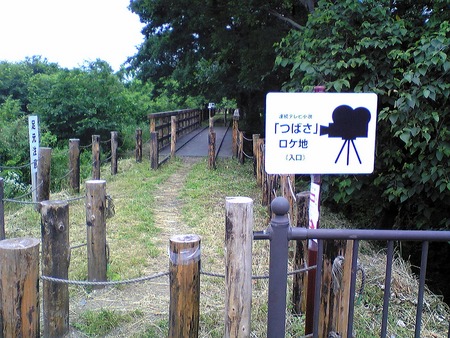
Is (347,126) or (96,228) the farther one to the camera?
(96,228)

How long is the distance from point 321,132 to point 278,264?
856 millimetres

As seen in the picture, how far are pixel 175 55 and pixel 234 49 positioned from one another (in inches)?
192

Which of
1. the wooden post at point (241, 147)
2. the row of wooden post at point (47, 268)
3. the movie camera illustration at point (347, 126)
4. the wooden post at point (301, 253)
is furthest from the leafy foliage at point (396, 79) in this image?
the wooden post at point (241, 147)

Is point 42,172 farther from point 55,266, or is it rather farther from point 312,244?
point 312,244

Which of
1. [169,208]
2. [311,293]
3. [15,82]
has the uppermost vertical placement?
[15,82]

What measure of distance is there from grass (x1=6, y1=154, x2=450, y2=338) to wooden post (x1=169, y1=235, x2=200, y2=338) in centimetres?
71

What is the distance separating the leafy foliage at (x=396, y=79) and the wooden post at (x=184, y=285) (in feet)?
10.0

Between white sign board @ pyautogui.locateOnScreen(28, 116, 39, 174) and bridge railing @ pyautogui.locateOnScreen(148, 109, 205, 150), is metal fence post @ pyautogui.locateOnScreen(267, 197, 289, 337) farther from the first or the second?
bridge railing @ pyautogui.locateOnScreen(148, 109, 205, 150)

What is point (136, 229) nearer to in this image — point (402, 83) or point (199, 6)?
point (402, 83)

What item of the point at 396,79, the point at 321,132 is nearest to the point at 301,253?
the point at 321,132

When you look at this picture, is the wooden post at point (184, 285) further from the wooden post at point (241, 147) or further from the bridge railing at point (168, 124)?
the wooden post at point (241, 147)

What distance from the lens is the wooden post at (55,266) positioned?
3162mm

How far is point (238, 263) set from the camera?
248 centimetres

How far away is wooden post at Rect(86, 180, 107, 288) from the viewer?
3939mm
